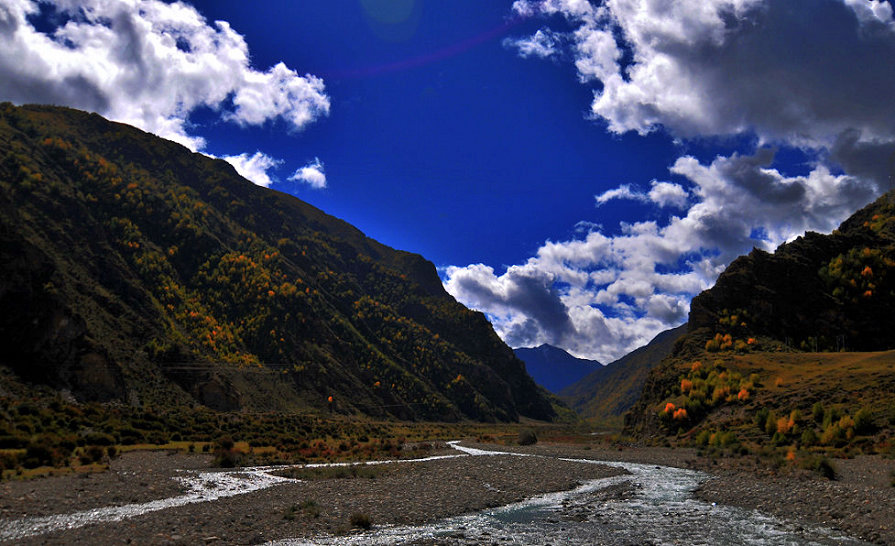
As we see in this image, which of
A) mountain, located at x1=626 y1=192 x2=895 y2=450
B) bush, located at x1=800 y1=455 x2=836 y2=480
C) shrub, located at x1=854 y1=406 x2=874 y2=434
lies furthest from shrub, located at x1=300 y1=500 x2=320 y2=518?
shrub, located at x1=854 y1=406 x2=874 y2=434

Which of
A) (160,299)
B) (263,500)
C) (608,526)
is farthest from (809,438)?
(160,299)

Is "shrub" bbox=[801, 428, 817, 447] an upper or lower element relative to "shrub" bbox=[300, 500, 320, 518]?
upper

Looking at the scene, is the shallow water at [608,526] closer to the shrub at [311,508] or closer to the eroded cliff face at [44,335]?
the shrub at [311,508]

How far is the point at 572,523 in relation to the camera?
2153 centimetres

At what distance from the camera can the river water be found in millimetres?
18094

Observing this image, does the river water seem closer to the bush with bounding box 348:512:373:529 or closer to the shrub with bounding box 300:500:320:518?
the bush with bounding box 348:512:373:529

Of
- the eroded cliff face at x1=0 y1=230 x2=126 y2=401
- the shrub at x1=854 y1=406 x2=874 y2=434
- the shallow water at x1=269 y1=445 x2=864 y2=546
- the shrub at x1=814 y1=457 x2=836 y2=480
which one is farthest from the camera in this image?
the eroded cliff face at x1=0 y1=230 x2=126 y2=401

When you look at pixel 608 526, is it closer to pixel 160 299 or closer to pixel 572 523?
pixel 572 523

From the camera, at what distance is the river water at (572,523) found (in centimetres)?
1809

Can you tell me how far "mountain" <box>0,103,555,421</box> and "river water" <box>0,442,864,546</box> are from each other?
2150 inches

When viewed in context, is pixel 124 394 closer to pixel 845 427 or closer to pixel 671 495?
pixel 671 495

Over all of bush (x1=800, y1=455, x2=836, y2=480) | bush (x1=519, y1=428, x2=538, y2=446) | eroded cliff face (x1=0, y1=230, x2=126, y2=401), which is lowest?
bush (x1=519, y1=428, x2=538, y2=446)

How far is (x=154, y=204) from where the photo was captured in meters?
140

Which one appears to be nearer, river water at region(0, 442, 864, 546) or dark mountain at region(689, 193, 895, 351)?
river water at region(0, 442, 864, 546)
